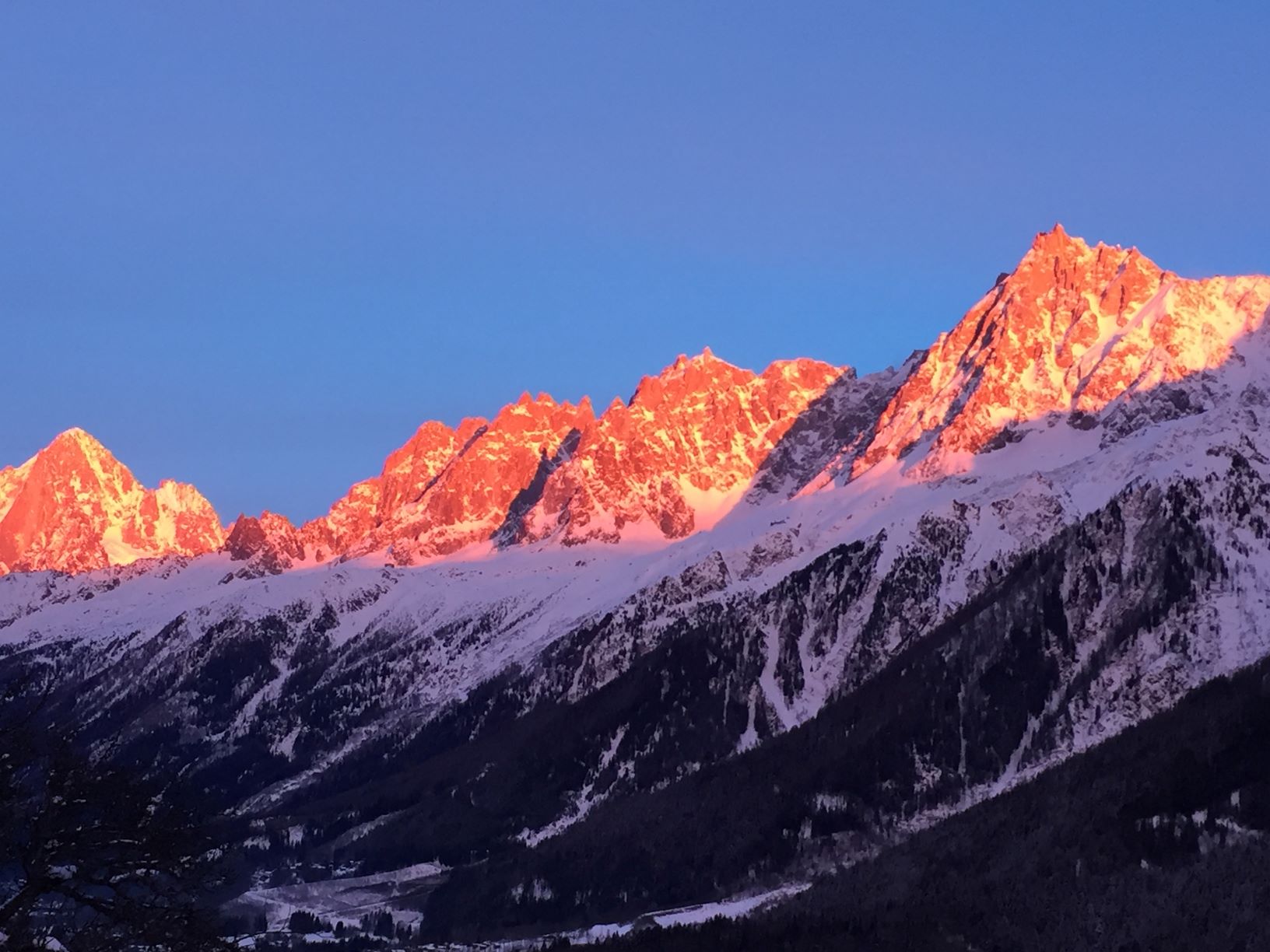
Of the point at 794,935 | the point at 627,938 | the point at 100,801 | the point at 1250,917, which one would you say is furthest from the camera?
the point at 627,938

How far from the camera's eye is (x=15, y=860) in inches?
1763

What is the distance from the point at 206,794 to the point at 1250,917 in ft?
404

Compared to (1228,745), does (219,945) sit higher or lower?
lower

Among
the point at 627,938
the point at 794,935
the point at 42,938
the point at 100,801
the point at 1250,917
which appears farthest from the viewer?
the point at 627,938

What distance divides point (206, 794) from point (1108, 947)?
122500mm

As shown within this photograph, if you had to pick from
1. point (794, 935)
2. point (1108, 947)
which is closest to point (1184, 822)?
point (1108, 947)

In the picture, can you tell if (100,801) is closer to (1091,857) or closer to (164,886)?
(164,886)

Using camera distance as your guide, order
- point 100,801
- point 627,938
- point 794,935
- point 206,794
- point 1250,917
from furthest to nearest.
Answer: point 627,938 < point 794,935 < point 1250,917 < point 206,794 < point 100,801

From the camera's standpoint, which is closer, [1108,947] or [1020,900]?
[1108,947]

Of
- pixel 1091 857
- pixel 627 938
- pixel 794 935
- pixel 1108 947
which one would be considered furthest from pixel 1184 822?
pixel 627 938

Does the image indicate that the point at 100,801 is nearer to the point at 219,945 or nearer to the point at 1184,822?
the point at 219,945

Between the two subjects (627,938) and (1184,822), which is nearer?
(1184,822)

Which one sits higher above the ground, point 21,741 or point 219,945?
point 21,741

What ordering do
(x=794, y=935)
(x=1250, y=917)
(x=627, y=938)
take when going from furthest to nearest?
1. (x=627, y=938)
2. (x=794, y=935)
3. (x=1250, y=917)
